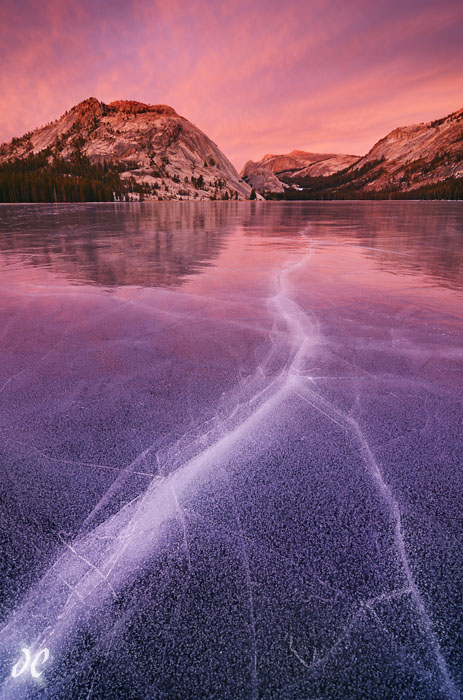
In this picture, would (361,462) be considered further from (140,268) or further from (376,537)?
(140,268)

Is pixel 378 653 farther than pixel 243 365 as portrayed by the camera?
No

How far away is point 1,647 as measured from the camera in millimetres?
1571

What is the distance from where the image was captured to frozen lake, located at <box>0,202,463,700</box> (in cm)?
151

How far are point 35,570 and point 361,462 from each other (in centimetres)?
230

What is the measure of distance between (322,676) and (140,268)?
9816mm

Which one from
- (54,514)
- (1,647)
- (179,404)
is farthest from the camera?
(179,404)

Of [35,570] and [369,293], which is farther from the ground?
[369,293]

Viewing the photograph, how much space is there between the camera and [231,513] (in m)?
2.24

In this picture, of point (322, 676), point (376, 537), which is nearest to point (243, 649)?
point (322, 676)

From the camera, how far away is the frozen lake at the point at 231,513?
151 cm

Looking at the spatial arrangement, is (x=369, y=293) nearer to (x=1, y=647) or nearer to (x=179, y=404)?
(x=179, y=404)

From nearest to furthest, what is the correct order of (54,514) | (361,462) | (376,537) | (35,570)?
(35,570) < (376,537) < (54,514) < (361,462)

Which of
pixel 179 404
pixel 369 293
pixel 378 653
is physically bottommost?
pixel 378 653

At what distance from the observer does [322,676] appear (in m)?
1.46
